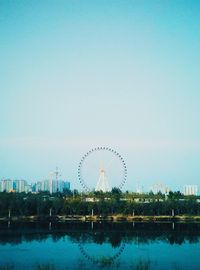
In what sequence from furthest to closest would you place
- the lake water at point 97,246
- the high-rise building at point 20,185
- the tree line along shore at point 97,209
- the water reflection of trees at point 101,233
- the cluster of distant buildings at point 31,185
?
the high-rise building at point 20,185 → the cluster of distant buildings at point 31,185 → the tree line along shore at point 97,209 → the water reflection of trees at point 101,233 → the lake water at point 97,246

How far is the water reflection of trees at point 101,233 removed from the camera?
1011 inches

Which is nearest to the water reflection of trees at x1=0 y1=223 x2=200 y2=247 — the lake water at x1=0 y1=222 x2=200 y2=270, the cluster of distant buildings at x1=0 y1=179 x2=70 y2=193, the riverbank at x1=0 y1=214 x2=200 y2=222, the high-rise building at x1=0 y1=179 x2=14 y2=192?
the lake water at x1=0 y1=222 x2=200 y2=270

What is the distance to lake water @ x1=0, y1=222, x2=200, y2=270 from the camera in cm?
1736

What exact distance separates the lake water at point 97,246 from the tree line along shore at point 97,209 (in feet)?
18.2

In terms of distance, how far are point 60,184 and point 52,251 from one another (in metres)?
95.7

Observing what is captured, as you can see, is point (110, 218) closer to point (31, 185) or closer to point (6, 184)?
point (6, 184)

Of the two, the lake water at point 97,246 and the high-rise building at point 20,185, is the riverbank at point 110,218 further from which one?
the high-rise building at point 20,185

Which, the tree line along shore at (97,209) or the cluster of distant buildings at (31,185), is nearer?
the tree line along shore at (97,209)

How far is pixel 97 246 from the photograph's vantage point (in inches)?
925

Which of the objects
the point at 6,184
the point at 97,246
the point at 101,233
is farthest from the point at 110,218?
the point at 6,184

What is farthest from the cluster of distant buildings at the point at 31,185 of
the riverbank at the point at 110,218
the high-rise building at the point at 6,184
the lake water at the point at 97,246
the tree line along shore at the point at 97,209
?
the lake water at the point at 97,246

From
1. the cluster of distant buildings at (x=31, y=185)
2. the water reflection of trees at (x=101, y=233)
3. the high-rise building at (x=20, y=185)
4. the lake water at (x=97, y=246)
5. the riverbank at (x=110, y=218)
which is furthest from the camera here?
the high-rise building at (x=20, y=185)

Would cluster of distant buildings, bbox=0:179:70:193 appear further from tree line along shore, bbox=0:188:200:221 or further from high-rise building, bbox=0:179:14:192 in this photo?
tree line along shore, bbox=0:188:200:221

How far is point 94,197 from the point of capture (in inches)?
1821
